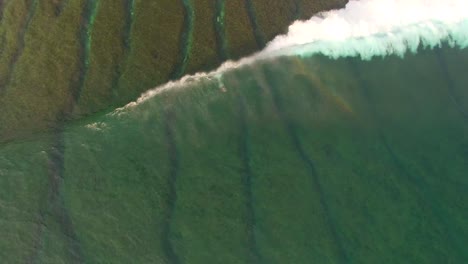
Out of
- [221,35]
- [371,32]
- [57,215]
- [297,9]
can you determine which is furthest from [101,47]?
[371,32]

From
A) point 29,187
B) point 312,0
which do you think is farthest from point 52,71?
point 312,0

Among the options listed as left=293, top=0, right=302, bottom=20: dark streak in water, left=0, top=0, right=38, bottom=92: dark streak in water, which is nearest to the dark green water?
left=293, top=0, right=302, bottom=20: dark streak in water

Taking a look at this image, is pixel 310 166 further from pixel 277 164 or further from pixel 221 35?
pixel 221 35

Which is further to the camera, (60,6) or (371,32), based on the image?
(371,32)

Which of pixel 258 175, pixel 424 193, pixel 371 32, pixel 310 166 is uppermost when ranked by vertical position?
pixel 371 32

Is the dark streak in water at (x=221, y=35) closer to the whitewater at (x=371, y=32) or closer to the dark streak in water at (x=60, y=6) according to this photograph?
the whitewater at (x=371, y=32)

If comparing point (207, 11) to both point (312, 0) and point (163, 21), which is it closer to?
point (163, 21)
